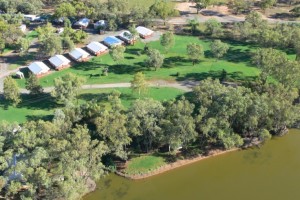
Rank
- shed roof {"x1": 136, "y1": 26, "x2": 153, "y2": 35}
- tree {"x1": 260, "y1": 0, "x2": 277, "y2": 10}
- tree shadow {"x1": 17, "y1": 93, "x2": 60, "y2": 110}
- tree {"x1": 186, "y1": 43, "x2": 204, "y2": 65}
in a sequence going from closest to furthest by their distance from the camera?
tree shadow {"x1": 17, "y1": 93, "x2": 60, "y2": 110}
tree {"x1": 186, "y1": 43, "x2": 204, "y2": 65}
shed roof {"x1": 136, "y1": 26, "x2": 153, "y2": 35}
tree {"x1": 260, "y1": 0, "x2": 277, "y2": 10}

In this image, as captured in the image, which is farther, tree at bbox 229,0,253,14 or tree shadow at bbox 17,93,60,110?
tree at bbox 229,0,253,14

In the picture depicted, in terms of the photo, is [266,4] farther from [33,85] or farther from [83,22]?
[33,85]

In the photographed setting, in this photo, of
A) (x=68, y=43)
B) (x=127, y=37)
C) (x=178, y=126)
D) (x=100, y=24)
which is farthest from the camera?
(x=100, y=24)

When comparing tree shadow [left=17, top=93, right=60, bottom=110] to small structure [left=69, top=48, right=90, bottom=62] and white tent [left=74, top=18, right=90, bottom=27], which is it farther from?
white tent [left=74, top=18, right=90, bottom=27]

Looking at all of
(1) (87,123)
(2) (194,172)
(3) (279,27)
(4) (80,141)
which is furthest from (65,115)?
(3) (279,27)

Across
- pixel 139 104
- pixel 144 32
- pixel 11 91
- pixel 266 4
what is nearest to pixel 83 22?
pixel 144 32

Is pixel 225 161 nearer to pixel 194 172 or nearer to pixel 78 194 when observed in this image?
pixel 194 172

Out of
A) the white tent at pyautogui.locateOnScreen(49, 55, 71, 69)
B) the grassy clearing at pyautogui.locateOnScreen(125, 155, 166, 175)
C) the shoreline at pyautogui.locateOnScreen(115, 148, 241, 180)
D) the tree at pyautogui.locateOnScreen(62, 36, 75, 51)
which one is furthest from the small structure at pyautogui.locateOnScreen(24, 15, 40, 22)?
the shoreline at pyautogui.locateOnScreen(115, 148, 241, 180)
